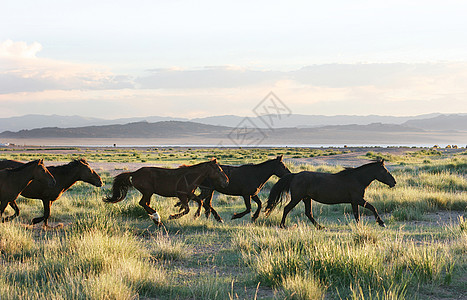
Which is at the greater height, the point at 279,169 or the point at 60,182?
the point at 279,169

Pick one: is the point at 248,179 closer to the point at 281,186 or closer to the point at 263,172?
the point at 263,172

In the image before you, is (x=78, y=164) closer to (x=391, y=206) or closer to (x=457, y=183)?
(x=391, y=206)

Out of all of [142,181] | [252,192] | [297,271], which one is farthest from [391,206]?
[297,271]

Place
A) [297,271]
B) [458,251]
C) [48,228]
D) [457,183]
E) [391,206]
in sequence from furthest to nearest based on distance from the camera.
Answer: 1. [457,183]
2. [391,206]
3. [48,228]
4. [458,251]
5. [297,271]

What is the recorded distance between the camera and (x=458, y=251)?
8.16m

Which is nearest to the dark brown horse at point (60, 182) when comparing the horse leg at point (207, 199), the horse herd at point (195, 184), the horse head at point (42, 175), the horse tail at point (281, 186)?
the horse herd at point (195, 184)

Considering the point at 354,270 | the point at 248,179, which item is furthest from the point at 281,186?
the point at 354,270

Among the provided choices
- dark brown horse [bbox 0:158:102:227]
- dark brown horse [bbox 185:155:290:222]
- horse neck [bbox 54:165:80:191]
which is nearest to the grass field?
dark brown horse [bbox 0:158:102:227]

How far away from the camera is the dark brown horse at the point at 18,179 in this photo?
971cm

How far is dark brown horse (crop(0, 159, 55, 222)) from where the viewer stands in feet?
31.9

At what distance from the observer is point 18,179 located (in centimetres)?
982

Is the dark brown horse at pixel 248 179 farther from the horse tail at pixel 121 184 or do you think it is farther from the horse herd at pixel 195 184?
the horse tail at pixel 121 184

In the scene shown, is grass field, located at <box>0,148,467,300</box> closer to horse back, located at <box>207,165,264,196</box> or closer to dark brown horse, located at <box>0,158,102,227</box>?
dark brown horse, located at <box>0,158,102,227</box>

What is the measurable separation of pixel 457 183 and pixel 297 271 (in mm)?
16500
